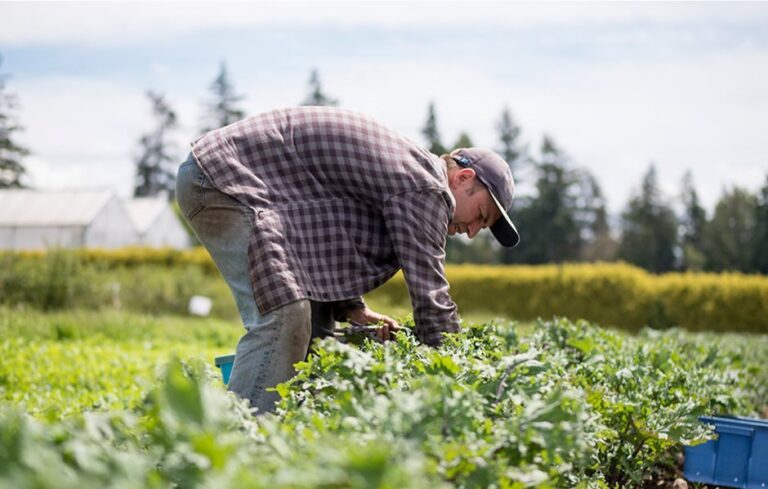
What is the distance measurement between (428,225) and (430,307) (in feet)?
1.09

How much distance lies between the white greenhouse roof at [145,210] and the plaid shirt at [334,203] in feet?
134

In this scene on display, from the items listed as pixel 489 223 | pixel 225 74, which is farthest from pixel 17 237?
pixel 489 223

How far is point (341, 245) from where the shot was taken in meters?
3.73

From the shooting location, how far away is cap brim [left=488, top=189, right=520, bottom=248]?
13.0 ft

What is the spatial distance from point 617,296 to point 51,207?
25.2m

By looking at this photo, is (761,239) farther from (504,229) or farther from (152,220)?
(504,229)

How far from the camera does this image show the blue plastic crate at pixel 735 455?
4.22m

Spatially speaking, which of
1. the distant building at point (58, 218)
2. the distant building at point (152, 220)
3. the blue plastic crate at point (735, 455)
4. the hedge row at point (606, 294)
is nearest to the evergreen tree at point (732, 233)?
the hedge row at point (606, 294)

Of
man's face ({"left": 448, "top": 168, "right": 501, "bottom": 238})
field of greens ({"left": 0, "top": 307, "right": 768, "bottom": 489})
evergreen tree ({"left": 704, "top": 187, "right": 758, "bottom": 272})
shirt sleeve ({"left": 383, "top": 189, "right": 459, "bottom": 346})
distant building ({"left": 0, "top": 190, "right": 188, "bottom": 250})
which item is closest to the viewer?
field of greens ({"left": 0, "top": 307, "right": 768, "bottom": 489})

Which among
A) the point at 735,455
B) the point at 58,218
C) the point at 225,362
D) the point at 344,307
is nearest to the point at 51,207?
the point at 58,218

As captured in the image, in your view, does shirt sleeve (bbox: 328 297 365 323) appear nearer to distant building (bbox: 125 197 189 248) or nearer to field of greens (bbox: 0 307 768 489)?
field of greens (bbox: 0 307 768 489)

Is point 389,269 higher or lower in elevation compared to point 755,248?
higher

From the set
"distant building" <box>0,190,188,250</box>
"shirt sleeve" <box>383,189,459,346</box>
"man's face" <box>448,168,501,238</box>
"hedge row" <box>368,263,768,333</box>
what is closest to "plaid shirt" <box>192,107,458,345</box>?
"shirt sleeve" <box>383,189,459,346</box>

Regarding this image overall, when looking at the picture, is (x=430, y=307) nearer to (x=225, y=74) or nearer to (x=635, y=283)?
(x=635, y=283)
